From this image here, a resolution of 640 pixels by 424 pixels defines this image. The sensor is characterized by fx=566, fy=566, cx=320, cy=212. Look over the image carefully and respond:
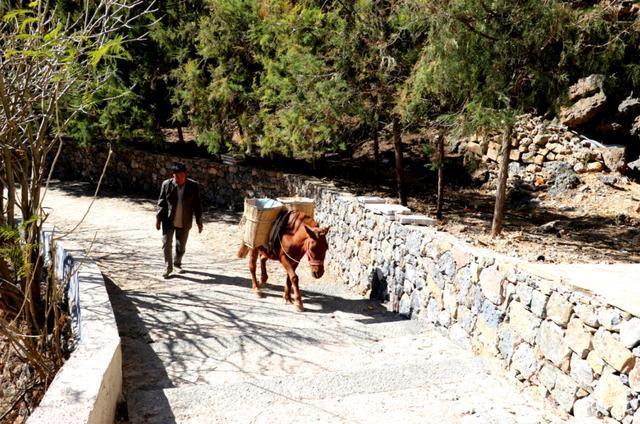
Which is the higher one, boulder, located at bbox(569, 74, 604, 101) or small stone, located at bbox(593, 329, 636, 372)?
boulder, located at bbox(569, 74, 604, 101)

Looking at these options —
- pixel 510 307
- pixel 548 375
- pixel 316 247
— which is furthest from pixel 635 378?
pixel 316 247

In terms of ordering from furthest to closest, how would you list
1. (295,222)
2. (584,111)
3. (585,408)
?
(584,111) → (295,222) → (585,408)

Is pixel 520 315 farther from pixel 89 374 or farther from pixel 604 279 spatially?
pixel 89 374

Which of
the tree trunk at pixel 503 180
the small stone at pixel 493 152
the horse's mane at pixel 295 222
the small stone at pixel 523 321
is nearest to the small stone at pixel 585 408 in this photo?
the small stone at pixel 523 321

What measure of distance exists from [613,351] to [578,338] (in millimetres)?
385

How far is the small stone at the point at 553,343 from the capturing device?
4.30 m

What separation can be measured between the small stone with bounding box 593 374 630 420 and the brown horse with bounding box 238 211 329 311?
4.02 metres

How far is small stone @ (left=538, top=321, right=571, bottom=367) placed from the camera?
430cm

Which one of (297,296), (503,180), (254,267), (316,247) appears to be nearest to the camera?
(316,247)

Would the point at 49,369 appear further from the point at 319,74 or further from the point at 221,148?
the point at 221,148

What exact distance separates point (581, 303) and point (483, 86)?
17.5ft

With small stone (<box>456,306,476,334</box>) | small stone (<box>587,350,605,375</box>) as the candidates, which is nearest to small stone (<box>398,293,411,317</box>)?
small stone (<box>456,306,476,334</box>)

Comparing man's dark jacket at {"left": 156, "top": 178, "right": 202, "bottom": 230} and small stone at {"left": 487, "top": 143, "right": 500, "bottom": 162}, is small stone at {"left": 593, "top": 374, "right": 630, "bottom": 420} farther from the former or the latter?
small stone at {"left": 487, "top": 143, "right": 500, "bottom": 162}

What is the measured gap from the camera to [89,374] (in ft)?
12.1
